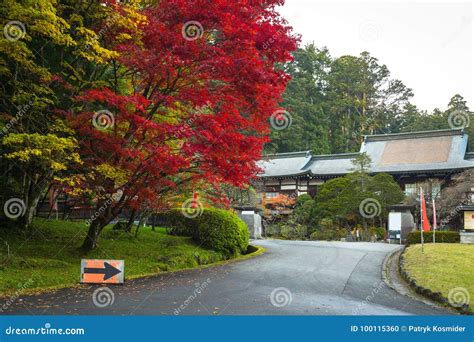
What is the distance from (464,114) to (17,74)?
4324 cm

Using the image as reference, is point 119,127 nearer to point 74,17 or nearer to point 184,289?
point 74,17

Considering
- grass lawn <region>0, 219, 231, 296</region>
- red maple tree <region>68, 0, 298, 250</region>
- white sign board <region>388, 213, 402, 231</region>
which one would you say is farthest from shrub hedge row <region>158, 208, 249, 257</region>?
white sign board <region>388, 213, 402, 231</region>

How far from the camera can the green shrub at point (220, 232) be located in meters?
13.5

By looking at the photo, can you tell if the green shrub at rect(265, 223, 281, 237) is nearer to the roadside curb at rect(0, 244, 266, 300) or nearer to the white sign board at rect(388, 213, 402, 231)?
the white sign board at rect(388, 213, 402, 231)

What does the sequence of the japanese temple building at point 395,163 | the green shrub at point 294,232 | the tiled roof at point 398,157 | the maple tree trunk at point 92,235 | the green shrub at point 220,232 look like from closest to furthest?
the maple tree trunk at point 92,235 → the green shrub at point 220,232 → the green shrub at point 294,232 → the japanese temple building at point 395,163 → the tiled roof at point 398,157

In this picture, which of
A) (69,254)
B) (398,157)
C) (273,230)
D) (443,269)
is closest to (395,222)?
(273,230)

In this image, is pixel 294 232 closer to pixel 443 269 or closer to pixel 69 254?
pixel 443 269

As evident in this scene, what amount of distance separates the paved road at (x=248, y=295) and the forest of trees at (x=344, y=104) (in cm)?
3827

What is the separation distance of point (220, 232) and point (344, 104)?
42.4m

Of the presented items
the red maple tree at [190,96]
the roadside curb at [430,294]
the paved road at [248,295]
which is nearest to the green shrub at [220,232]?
the paved road at [248,295]

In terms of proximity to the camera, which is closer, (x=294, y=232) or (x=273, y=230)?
(x=294, y=232)

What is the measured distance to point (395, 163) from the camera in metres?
34.2

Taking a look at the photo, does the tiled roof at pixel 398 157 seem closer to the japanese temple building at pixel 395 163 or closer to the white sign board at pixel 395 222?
the japanese temple building at pixel 395 163

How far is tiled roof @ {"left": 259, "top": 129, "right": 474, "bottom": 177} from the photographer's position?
32219mm
